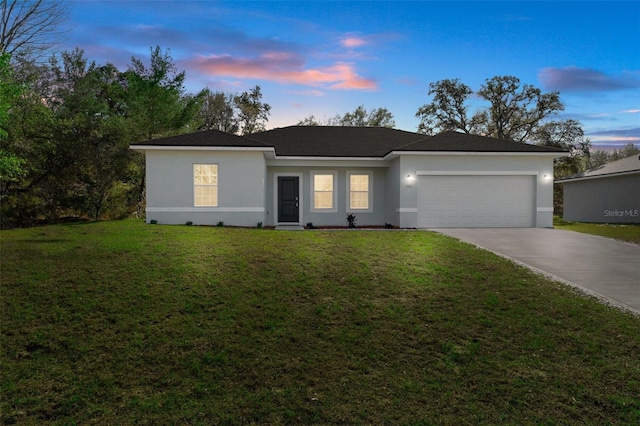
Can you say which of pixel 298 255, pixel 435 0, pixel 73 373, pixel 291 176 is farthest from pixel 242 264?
pixel 435 0

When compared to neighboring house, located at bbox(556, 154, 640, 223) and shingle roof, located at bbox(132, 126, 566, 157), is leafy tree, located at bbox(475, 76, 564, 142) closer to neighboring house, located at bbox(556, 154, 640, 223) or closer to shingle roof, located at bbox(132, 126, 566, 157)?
neighboring house, located at bbox(556, 154, 640, 223)

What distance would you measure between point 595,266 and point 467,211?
697 centimetres

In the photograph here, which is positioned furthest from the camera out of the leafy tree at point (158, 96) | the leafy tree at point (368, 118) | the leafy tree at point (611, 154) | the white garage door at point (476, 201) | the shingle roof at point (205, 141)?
the leafy tree at point (611, 154)

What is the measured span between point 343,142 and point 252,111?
67.7ft

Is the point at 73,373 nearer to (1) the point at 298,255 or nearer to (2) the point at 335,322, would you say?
(2) the point at 335,322

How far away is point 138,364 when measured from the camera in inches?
179

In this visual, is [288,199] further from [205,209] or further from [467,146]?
[467,146]

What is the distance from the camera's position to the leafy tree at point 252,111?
36.7 metres

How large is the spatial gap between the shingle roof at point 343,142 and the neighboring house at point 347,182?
51 mm

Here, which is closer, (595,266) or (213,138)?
(595,266)

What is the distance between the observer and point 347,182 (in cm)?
1709

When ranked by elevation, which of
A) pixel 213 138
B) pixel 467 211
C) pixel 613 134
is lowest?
pixel 467 211

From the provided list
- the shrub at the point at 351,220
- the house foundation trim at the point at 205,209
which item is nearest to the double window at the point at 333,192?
the shrub at the point at 351,220

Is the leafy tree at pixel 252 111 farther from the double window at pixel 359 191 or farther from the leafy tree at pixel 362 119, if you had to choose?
the double window at pixel 359 191
